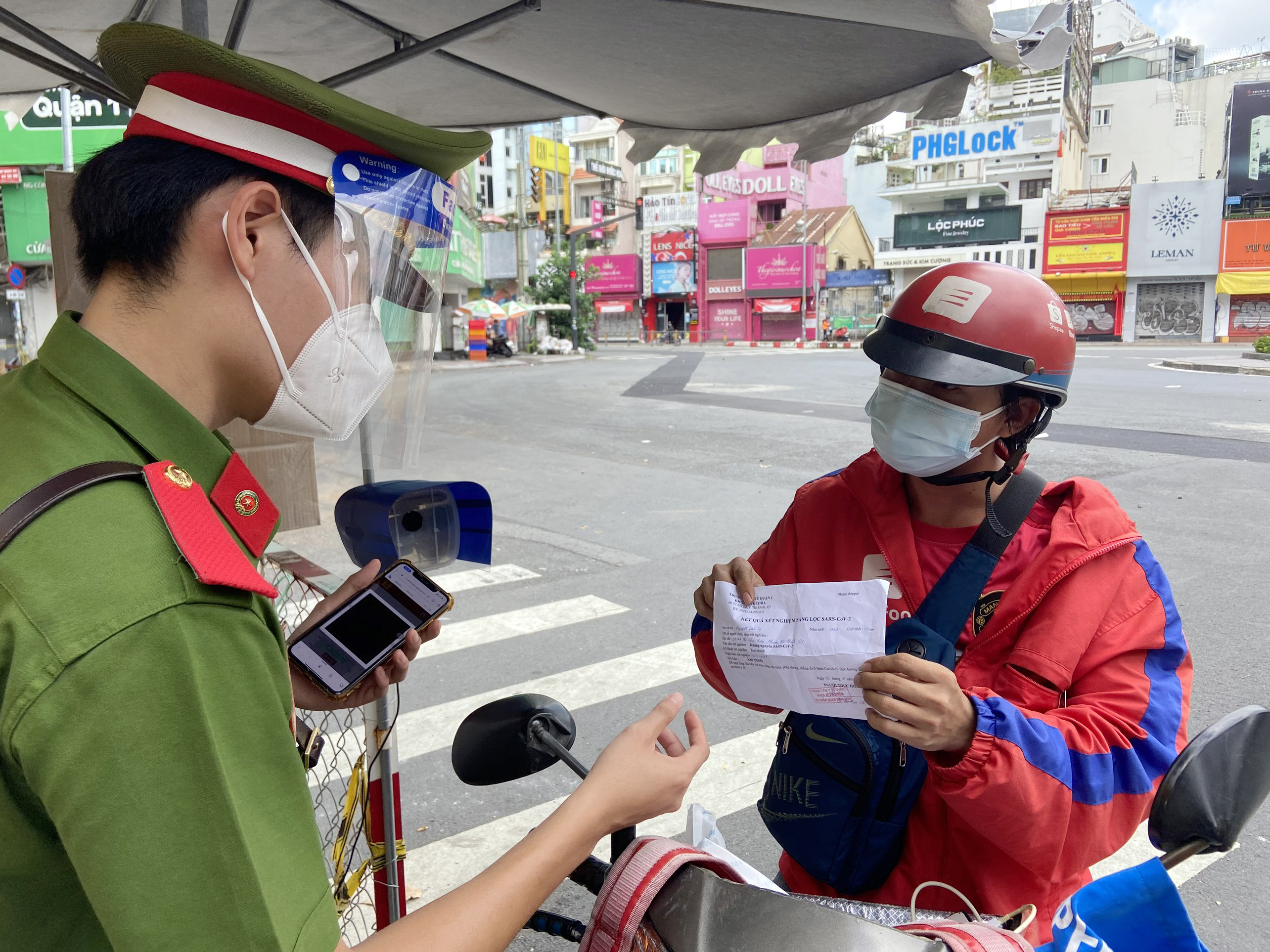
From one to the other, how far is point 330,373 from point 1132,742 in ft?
4.28

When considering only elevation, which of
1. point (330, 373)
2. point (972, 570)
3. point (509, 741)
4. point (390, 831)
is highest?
point (330, 373)

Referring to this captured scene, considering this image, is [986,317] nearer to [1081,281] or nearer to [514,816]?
[514,816]

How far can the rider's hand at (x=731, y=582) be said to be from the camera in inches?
60.5

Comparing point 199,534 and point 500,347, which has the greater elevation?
point 199,534

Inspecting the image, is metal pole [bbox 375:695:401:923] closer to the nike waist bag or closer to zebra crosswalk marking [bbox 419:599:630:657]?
the nike waist bag

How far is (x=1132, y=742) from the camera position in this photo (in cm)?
138

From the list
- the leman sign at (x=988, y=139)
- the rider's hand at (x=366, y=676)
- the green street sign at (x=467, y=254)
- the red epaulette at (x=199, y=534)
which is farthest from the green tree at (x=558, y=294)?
A: the red epaulette at (x=199, y=534)

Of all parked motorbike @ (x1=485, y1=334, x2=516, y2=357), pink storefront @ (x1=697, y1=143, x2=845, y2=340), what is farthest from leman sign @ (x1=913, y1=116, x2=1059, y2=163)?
parked motorbike @ (x1=485, y1=334, x2=516, y2=357)

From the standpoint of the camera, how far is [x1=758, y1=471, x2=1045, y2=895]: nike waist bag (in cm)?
155

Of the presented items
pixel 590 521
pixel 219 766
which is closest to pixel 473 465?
pixel 590 521

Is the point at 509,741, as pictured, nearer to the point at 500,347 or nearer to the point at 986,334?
the point at 986,334

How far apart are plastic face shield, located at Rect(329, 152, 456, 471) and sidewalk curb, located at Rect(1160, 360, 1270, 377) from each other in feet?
71.4

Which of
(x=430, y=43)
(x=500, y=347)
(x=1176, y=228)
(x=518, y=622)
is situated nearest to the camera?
(x=430, y=43)

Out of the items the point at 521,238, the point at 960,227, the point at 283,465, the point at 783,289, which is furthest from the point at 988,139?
the point at 283,465
